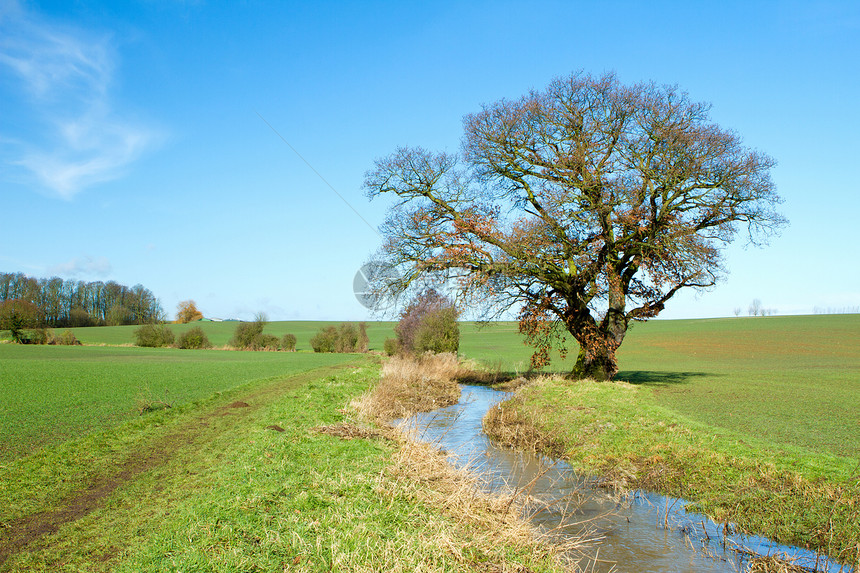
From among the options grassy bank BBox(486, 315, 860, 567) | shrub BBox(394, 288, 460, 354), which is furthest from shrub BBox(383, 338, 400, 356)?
grassy bank BBox(486, 315, 860, 567)

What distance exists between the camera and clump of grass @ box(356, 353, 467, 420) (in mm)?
16828

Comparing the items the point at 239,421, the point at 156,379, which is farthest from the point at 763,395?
the point at 156,379

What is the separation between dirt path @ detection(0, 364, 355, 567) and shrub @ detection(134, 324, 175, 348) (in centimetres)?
5415

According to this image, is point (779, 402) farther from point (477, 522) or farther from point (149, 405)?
point (149, 405)

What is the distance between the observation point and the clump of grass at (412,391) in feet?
55.2

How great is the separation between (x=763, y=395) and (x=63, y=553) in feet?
66.4

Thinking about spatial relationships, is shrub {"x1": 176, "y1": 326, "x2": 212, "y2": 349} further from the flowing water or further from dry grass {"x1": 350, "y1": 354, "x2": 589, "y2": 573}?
the flowing water

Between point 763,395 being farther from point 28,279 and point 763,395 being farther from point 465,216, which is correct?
point 28,279

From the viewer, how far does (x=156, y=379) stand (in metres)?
25.8

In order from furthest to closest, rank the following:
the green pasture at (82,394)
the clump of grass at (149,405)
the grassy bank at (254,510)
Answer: the clump of grass at (149,405) < the green pasture at (82,394) < the grassy bank at (254,510)

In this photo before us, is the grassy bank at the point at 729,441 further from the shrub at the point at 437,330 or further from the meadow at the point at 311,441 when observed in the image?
the shrub at the point at 437,330

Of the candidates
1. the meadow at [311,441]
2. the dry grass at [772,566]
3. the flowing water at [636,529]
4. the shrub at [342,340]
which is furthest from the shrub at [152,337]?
the dry grass at [772,566]

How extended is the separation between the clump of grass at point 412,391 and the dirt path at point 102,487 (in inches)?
156

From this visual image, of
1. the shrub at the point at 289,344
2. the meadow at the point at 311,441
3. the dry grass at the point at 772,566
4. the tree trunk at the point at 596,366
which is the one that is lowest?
the shrub at the point at 289,344
